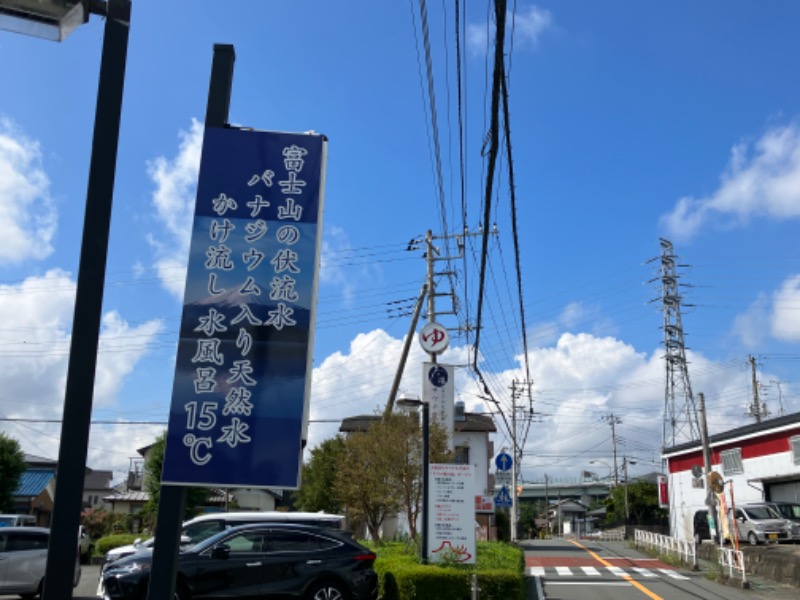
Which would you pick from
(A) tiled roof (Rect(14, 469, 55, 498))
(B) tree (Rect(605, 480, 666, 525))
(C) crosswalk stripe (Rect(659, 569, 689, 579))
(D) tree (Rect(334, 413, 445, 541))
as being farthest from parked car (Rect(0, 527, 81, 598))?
(B) tree (Rect(605, 480, 666, 525))

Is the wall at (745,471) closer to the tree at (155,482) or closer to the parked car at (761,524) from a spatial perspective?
the parked car at (761,524)

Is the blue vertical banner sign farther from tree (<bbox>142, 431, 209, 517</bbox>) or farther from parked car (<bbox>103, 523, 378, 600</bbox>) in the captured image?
tree (<bbox>142, 431, 209, 517</bbox>)

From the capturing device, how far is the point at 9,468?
3253 centimetres

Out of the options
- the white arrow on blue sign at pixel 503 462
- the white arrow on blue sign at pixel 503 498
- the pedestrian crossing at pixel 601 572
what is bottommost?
the pedestrian crossing at pixel 601 572

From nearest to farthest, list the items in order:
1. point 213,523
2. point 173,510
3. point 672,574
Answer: point 173,510 → point 213,523 → point 672,574

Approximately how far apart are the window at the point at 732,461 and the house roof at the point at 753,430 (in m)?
0.66

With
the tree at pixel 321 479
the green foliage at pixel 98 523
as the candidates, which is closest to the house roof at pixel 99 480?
the green foliage at pixel 98 523

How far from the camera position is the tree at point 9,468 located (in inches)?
1275

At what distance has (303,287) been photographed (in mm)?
5598

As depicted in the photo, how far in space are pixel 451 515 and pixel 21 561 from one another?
876cm

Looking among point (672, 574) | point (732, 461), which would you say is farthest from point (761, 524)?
point (732, 461)

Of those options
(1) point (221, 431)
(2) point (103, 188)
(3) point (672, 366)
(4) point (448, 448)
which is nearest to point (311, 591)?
(1) point (221, 431)

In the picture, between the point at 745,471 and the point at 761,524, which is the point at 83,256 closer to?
the point at 761,524

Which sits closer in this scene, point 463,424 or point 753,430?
point 753,430
